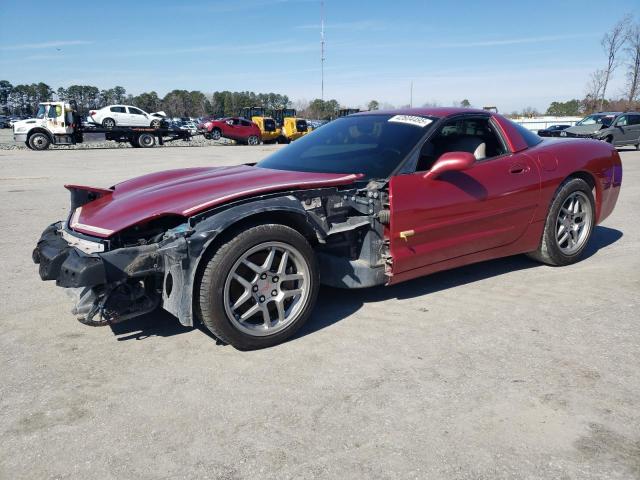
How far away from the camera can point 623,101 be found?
4547 centimetres

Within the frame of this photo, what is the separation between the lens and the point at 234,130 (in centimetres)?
3203

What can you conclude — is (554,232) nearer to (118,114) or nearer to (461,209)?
(461,209)

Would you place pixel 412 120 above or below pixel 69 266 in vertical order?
above

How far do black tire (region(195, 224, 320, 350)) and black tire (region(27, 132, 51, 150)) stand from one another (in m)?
25.8

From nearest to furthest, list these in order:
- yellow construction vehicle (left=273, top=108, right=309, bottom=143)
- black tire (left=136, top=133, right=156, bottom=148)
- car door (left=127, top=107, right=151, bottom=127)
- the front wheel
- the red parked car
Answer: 1. black tire (left=136, top=133, right=156, bottom=148)
2. car door (left=127, top=107, right=151, bottom=127)
3. the red parked car
4. the front wheel
5. yellow construction vehicle (left=273, top=108, right=309, bottom=143)

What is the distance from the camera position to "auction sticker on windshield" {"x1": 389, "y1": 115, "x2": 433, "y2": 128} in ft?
13.0

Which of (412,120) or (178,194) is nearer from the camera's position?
(178,194)

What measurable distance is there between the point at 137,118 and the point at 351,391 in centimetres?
2922

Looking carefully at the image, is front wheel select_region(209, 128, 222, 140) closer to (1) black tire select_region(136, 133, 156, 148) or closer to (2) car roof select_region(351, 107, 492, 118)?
(1) black tire select_region(136, 133, 156, 148)

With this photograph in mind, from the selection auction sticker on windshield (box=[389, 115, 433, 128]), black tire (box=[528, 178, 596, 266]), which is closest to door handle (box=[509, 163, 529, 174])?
black tire (box=[528, 178, 596, 266])

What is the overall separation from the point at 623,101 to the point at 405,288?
50.6 m

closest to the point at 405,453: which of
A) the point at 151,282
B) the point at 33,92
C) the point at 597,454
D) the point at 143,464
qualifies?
the point at 597,454

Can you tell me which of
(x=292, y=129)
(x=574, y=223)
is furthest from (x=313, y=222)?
(x=292, y=129)

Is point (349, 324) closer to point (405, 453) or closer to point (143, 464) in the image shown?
point (405, 453)
